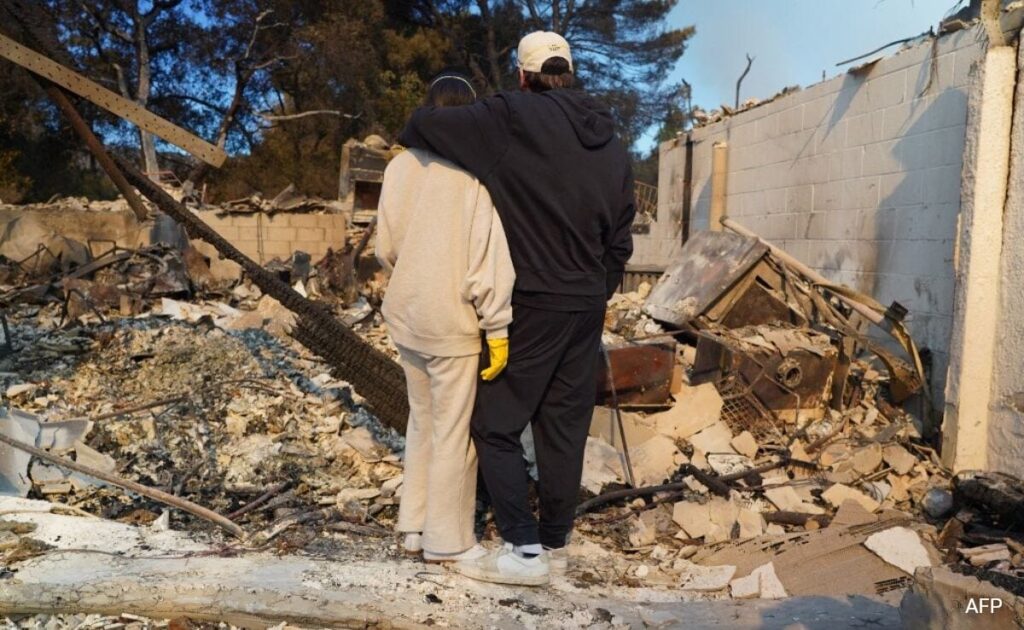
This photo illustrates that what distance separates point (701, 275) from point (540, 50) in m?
3.67

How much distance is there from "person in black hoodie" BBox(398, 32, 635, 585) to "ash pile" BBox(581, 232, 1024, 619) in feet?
2.39

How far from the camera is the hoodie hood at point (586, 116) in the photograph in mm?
2361

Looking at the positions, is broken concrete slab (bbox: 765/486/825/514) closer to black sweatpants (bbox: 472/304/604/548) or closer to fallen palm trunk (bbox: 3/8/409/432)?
black sweatpants (bbox: 472/304/604/548)

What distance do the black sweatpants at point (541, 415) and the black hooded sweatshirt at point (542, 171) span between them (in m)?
0.09

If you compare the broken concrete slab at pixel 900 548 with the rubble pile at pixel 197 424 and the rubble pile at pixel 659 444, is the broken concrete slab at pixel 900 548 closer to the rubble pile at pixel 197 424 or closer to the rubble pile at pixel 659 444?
the rubble pile at pixel 659 444

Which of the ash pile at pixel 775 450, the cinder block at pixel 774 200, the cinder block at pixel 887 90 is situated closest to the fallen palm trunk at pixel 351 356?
the ash pile at pixel 775 450

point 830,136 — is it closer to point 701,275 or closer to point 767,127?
point 767,127

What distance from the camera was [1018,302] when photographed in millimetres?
3900

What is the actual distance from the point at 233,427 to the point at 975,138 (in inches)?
169

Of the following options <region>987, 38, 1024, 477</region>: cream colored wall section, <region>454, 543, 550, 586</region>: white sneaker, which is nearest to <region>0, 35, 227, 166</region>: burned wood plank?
<region>454, 543, 550, 586</region>: white sneaker

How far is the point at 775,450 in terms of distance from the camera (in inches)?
175

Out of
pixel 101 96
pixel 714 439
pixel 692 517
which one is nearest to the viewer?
pixel 692 517

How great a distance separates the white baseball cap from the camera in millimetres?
2455

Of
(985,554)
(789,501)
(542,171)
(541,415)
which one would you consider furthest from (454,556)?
(985,554)
